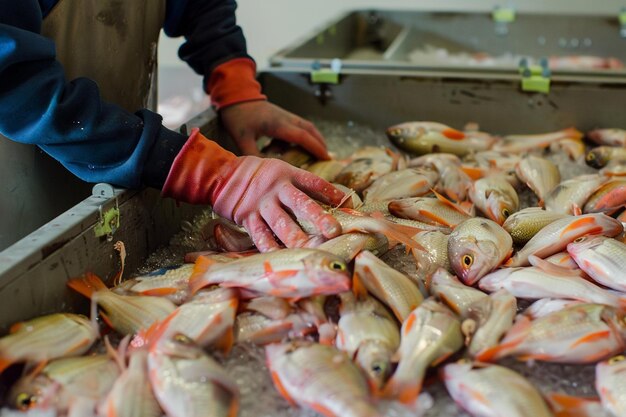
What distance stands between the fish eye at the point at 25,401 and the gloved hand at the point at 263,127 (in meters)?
1.30

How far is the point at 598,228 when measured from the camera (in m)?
1.77

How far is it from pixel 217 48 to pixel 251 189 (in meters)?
0.99

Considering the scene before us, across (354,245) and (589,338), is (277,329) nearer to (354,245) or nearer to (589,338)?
(354,245)

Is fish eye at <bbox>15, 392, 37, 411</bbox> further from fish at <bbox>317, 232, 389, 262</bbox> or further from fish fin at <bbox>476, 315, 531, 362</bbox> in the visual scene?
fish fin at <bbox>476, 315, 531, 362</bbox>

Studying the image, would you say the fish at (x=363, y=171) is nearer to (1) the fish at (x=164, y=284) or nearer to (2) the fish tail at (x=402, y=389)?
(1) the fish at (x=164, y=284)

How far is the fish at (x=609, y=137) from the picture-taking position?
2660mm

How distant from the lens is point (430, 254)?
1743 mm

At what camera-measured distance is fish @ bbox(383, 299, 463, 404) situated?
127 centimetres

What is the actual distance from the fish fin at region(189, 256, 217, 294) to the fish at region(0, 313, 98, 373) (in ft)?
0.69

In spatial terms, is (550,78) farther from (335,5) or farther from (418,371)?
(335,5)

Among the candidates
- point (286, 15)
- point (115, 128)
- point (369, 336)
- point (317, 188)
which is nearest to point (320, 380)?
point (369, 336)

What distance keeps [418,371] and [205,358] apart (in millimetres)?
368

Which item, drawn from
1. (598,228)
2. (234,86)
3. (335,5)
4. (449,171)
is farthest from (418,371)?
(335,5)

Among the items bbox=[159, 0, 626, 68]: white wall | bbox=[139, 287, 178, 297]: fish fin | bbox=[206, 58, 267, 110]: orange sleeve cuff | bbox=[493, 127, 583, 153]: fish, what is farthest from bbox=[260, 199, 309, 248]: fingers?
bbox=[159, 0, 626, 68]: white wall
